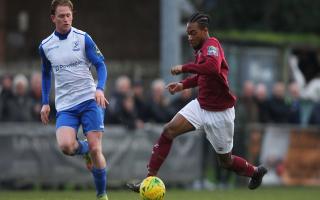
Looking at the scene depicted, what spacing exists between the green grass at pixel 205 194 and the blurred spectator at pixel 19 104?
1982 millimetres

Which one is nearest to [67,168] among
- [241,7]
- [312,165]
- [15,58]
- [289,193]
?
[289,193]

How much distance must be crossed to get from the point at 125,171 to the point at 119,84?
5.50ft

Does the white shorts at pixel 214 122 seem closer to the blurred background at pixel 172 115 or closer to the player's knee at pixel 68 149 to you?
the player's knee at pixel 68 149

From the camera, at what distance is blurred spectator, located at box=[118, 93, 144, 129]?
20609 millimetres

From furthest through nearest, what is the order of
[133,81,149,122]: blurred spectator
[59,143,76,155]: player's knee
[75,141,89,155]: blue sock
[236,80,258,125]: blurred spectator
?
[236,80,258,125]: blurred spectator, [133,81,149,122]: blurred spectator, [75,141,89,155]: blue sock, [59,143,76,155]: player's knee

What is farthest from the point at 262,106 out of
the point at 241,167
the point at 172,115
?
the point at 241,167

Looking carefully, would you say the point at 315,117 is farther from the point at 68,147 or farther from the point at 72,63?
the point at 68,147

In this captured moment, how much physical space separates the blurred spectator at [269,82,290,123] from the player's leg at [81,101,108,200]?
32.4 ft

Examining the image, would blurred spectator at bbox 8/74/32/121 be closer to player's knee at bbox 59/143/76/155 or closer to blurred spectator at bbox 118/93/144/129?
blurred spectator at bbox 118/93/144/129

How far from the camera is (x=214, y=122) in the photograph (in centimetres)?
1396

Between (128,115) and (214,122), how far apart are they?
6.80 metres

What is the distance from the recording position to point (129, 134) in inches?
812

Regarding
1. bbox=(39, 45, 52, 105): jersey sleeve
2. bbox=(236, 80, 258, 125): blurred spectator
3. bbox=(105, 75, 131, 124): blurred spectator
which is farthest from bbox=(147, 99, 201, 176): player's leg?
bbox=(236, 80, 258, 125): blurred spectator

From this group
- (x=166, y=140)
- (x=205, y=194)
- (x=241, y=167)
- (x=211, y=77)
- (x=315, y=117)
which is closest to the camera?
(x=211, y=77)
